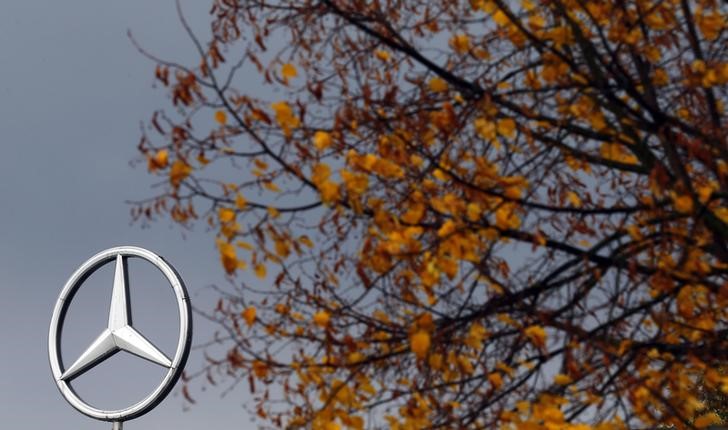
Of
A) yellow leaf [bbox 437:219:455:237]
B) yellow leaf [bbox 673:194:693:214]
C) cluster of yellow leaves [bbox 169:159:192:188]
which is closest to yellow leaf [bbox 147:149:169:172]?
cluster of yellow leaves [bbox 169:159:192:188]

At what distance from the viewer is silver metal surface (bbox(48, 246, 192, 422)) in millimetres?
15703

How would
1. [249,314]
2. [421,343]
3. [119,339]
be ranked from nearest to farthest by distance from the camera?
1. [421,343]
2. [249,314]
3. [119,339]

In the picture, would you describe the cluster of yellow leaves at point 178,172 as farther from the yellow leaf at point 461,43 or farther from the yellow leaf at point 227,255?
the yellow leaf at point 461,43

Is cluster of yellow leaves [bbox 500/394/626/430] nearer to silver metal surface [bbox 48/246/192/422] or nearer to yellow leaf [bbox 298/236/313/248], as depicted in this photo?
yellow leaf [bbox 298/236/313/248]

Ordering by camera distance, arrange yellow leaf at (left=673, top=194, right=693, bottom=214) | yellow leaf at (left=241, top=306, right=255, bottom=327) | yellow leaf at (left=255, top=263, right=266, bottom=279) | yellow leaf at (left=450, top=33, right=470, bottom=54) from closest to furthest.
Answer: yellow leaf at (left=673, top=194, right=693, bottom=214), yellow leaf at (left=255, top=263, right=266, bottom=279), yellow leaf at (left=241, top=306, right=255, bottom=327), yellow leaf at (left=450, top=33, right=470, bottom=54)

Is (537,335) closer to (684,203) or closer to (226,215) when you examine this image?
(684,203)

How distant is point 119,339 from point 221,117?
10.2m

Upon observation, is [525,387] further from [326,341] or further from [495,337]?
[326,341]

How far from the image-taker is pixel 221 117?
6984 millimetres

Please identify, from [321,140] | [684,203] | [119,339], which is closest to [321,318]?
[321,140]

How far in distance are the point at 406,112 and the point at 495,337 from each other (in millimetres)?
2016

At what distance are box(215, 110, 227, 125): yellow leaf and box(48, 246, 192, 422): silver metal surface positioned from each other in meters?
8.99

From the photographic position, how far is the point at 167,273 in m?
16.0

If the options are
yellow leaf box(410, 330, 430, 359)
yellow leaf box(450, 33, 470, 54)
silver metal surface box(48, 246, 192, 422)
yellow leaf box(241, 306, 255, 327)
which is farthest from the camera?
silver metal surface box(48, 246, 192, 422)
